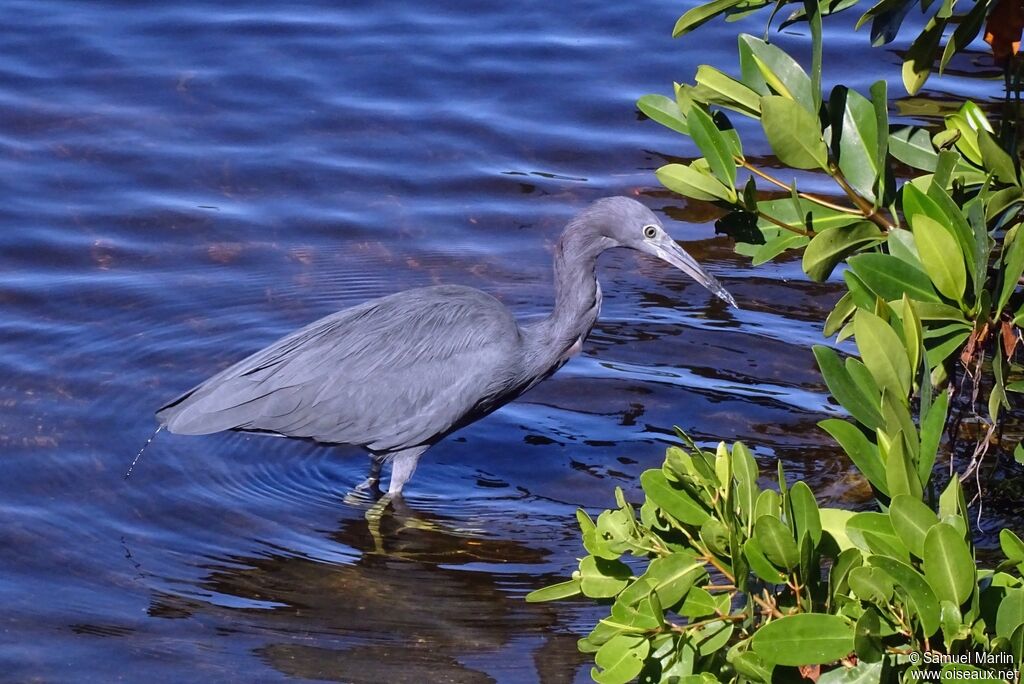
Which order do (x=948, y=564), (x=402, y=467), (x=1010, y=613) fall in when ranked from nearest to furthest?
(x=948, y=564) < (x=1010, y=613) < (x=402, y=467)

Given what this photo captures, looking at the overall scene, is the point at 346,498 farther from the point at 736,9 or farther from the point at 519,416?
the point at 736,9

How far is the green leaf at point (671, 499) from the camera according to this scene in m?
3.10

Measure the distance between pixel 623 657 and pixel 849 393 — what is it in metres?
0.79

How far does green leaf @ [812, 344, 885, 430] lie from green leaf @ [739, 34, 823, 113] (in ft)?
3.88

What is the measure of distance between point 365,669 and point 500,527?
4.44 ft

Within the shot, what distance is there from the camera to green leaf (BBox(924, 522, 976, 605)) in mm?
2693

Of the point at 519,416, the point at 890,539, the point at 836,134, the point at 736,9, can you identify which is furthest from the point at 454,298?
the point at 890,539

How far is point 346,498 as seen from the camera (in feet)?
21.8

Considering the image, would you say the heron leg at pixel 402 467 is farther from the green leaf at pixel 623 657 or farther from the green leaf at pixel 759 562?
the green leaf at pixel 759 562

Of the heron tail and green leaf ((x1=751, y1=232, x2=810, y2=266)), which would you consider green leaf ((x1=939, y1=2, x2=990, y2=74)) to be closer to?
green leaf ((x1=751, y1=232, x2=810, y2=266))

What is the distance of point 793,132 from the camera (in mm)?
3848

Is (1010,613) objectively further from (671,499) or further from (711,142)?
(711,142)

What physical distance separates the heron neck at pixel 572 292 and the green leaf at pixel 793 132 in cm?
276

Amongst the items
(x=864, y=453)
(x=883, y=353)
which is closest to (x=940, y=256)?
(x=883, y=353)
